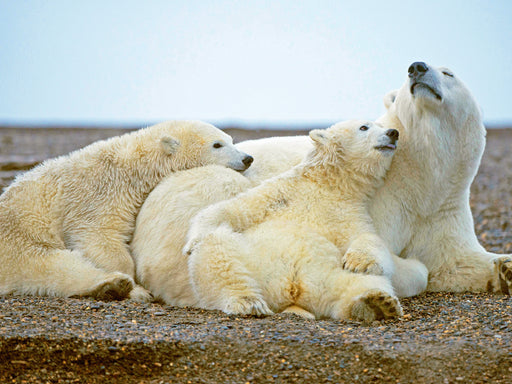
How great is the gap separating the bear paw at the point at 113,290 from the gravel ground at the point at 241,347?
0.33 metres

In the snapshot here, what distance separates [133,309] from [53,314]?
482 mm

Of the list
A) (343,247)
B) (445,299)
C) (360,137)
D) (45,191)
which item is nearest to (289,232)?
(343,247)

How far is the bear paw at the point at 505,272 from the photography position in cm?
494

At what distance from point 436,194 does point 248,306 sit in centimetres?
177

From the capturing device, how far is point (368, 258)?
4.30 m

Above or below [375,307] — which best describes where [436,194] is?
above

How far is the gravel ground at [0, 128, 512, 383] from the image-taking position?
3.35m

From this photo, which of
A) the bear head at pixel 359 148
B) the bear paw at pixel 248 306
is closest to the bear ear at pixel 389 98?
the bear head at pixel 359 148

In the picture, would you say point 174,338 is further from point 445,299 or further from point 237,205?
point 445,299

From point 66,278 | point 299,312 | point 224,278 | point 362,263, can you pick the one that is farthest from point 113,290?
point 362,263

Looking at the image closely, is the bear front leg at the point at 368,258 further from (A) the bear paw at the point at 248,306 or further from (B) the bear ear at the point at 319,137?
(B) the bear ear at the point at 319,137

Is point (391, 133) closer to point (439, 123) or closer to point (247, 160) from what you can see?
point (439, 123)

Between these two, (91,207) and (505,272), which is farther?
(91,207)

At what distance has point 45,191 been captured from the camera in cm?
540
